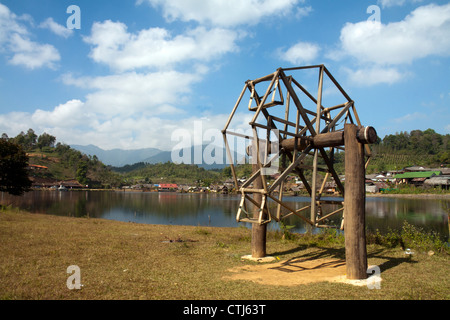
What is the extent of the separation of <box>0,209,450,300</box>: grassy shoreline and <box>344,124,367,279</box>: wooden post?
63 cm

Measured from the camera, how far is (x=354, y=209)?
7051mm

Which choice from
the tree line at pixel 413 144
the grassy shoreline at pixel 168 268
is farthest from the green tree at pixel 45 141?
the grassy shoreline at pixel 168 268

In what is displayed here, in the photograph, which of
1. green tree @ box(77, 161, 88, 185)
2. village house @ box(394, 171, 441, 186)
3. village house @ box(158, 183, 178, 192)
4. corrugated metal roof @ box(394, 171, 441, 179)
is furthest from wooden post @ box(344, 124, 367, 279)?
green tree @ box(77, 161, 88, 185)

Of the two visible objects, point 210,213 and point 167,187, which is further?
point 167,187

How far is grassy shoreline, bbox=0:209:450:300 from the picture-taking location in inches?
226

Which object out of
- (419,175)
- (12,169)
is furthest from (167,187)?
(12,169)

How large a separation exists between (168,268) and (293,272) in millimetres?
3188

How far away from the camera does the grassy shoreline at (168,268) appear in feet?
18.9

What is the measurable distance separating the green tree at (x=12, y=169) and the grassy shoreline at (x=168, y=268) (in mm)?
16498

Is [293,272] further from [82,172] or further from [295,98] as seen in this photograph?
[82,172]
